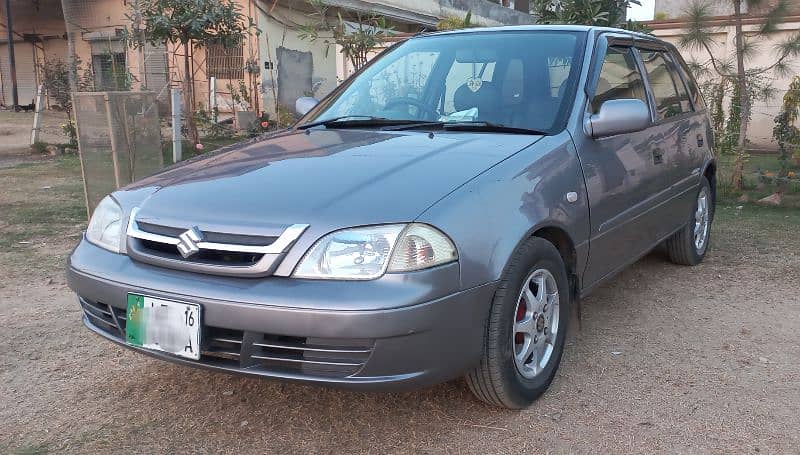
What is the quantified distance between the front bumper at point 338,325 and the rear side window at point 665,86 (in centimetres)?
236

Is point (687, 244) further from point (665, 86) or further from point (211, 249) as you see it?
point (211, 249)

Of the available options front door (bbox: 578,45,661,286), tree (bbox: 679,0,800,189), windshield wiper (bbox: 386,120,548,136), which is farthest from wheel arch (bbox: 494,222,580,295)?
tree (bbox: 679,0,800,189)

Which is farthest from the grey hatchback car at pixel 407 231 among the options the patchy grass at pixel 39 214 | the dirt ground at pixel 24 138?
the dirt ground at pixel 24 138

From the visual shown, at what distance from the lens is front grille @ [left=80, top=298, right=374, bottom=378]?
232 cm

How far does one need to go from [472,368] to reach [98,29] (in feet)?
52.6

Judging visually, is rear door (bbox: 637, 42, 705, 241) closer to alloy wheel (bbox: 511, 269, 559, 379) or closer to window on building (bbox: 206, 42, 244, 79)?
alloy wheel (bbox: 511, 269, 559, 379)

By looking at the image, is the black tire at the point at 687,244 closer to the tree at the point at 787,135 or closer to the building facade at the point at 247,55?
the tree at the point at 787,135

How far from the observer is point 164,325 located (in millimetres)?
2447

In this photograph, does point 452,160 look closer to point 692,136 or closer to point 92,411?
point 92,411

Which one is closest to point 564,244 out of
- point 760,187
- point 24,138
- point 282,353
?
point 282,353

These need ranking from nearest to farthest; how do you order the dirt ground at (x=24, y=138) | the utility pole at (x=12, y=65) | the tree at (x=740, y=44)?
the tree at (x=740, y=44) → the dirt ground at (x=24, y=138) → the utility pole at (x=12, y=65)

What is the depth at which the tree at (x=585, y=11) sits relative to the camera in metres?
8.50

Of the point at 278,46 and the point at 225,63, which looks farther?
the point at 278,46

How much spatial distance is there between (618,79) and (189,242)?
8.26 ft
